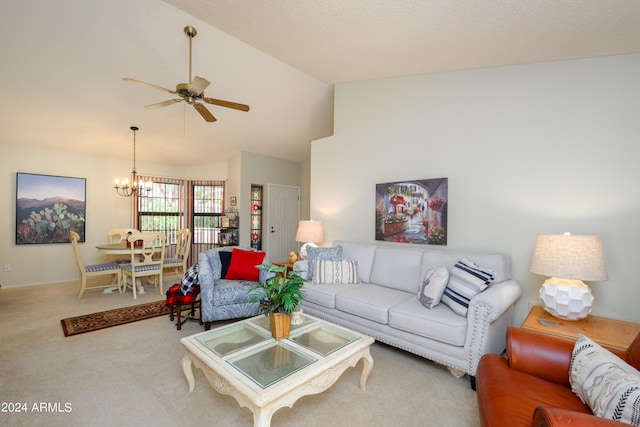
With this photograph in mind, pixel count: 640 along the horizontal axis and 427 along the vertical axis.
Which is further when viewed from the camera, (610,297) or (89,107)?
(89,107)

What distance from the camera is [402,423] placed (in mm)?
1707

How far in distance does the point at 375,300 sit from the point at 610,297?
198 centimetres

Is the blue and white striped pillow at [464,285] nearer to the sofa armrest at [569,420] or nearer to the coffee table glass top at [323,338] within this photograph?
the coffee table glass top at [323,338]

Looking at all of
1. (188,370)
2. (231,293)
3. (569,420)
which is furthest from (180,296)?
(569,420)

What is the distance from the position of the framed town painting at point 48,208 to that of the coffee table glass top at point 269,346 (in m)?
5.07

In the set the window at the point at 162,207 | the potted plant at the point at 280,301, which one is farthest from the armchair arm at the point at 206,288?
the window at the point at 162,207

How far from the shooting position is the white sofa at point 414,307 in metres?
2.08

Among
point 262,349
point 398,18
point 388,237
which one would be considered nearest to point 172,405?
point 262,349

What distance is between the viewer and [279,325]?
75.1 inches

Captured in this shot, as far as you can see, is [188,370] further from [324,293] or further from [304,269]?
[304,269]

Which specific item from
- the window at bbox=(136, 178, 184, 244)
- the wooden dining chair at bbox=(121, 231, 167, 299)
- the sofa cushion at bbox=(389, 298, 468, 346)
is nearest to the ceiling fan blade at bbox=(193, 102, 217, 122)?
the wooden dining chair at bbox=(121, 231, 167, 299)

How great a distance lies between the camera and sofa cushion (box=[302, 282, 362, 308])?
9.46 ft

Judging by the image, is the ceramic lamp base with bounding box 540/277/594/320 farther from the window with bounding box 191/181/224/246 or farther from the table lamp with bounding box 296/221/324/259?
the window with bounding box 191/181/224/246

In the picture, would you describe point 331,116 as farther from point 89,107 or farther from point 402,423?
point 402,423
